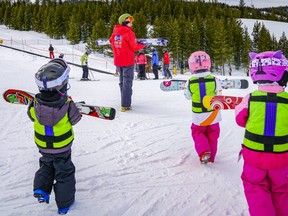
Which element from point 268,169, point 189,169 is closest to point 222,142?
point 189,169

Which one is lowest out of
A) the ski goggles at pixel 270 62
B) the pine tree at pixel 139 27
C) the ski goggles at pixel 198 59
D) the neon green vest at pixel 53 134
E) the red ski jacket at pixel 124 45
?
the neon green vest at pixel 53 134

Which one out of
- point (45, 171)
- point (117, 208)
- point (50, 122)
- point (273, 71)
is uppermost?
point (273, 71)

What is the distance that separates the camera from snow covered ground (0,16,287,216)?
298cm

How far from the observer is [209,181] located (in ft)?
11.6

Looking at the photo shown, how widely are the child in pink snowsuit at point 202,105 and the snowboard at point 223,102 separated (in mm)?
933

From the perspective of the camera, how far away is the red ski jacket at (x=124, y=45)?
644 cm

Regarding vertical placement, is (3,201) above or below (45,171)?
below

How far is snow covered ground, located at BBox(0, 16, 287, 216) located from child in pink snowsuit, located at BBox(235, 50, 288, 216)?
451 millimetres

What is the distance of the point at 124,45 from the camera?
6.52 metres

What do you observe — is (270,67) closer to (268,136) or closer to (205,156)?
(268,136)

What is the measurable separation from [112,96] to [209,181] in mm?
5828

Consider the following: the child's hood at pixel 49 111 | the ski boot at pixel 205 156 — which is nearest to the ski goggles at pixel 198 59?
the ski boot at pixel 205 156

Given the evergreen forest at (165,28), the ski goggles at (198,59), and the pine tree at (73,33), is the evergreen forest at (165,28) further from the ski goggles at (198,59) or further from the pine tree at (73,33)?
the ski goggles at (198,59)

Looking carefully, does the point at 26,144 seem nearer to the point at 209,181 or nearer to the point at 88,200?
the point at 88,200
